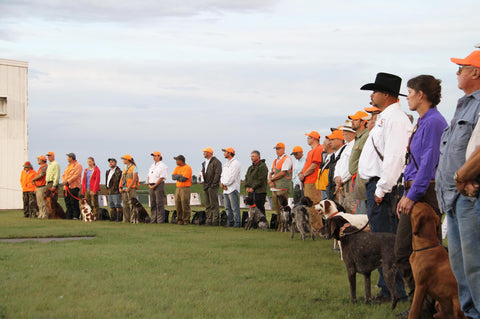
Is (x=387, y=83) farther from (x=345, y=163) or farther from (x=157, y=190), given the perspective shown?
(x=157, y=190)

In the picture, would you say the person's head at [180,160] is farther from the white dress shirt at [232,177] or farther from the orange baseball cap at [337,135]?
the orange baseball cap at [337,135]

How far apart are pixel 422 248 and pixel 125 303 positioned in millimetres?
3383

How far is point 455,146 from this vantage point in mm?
4527

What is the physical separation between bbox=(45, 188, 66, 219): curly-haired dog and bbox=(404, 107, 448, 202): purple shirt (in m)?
19.5

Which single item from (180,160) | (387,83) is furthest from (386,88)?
(180,160)

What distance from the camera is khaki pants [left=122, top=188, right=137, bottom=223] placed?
70.3ft

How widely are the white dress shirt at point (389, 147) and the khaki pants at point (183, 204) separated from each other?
1376cm

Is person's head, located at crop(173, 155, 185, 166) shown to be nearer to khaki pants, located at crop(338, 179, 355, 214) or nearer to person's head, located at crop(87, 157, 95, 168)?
person's head, located at crop(87, 157, 95, 168)

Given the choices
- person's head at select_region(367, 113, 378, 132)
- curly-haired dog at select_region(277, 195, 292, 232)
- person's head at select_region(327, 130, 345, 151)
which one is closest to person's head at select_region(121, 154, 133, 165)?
curly-haired dog at select_region(277, 195, 292, 232)

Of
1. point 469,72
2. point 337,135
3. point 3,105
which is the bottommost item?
point 469,72

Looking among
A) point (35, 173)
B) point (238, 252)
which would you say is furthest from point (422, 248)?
point (35, 173)

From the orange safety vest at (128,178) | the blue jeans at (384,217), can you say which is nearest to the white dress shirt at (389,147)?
the blue jeans at (384,217)

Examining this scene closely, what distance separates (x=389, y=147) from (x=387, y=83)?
862mm

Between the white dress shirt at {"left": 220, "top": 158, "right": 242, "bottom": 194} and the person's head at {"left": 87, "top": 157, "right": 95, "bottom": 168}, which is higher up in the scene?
the person's head at {"left": 87, "top": 157, "right": 95, "bottom": 168}
